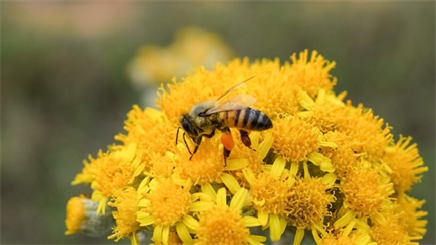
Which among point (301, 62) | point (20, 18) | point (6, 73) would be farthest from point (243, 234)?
point (20, 18)

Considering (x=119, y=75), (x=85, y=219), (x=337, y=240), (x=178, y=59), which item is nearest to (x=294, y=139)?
(x=337, y=240)

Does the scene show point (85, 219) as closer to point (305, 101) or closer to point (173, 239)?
point (173, 239)

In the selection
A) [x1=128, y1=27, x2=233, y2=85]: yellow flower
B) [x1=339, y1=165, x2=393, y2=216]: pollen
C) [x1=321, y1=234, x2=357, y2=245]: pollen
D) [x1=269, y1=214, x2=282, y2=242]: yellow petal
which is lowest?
[x1=321, y1=234, x2=357, y2=245]: pollen

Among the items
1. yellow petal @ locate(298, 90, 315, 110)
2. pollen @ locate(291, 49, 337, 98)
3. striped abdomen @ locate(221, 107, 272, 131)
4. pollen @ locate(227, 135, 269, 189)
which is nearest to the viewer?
striped abdomen @ locate(221, 107, 272, 131)

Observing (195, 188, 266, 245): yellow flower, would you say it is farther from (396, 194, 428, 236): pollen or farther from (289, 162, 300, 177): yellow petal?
(396, 194, 428, 236): pollen

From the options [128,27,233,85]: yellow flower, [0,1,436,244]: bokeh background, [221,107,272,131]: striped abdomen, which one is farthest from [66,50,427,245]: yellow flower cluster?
[128,27,233,85]: yellow flower

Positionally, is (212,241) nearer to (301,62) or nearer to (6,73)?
(301,62)

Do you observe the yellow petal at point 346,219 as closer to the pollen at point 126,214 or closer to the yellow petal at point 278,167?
the yellow petal at point 278,167
